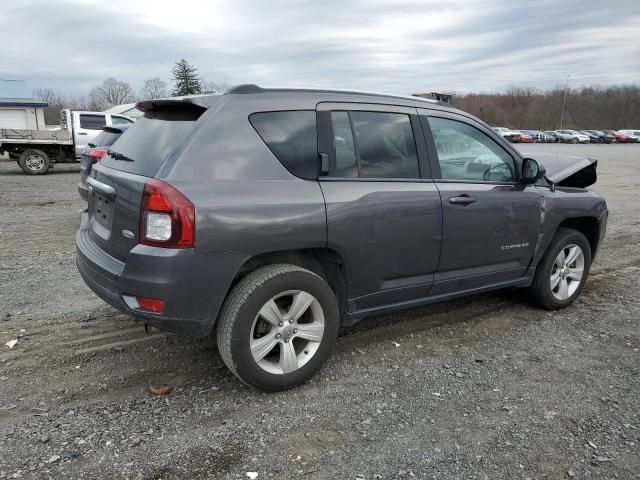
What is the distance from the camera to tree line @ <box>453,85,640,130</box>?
82.9 metres

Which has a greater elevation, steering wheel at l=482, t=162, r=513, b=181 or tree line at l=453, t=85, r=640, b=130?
tree line at l=453, t=85, r=640, b=130

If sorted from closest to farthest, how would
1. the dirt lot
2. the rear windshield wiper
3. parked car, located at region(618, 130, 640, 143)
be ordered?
1. the dirt lot
2. the rear windshield wiper
3. parked car, located at region(618, 130, 640, 143)

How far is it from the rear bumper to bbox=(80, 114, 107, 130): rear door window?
15.4 m

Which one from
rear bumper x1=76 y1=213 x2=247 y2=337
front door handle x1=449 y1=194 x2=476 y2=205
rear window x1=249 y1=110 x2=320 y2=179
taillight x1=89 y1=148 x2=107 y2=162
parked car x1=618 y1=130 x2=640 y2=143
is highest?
parked car x1=618 y1=130 x2=640 y2=143

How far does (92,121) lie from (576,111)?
86.8 meters

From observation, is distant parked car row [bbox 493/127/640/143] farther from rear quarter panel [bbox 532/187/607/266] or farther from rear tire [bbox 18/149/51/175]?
rear quarter panel [bbox 532/187/607/266]

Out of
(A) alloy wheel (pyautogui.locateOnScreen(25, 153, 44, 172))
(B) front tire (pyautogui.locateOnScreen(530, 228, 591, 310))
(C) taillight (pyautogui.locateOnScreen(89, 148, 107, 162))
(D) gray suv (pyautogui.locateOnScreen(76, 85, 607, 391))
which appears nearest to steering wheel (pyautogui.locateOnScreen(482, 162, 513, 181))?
(D) gray suv (pyautogui.locateOnScreen(76, 85, 607, 391))

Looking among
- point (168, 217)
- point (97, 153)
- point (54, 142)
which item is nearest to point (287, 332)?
point (168, 217)

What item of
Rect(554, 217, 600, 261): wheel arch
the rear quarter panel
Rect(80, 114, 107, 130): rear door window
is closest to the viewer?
the rear quarter panel

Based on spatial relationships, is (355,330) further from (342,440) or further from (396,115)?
(396,115)

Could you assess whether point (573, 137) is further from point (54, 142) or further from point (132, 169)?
point (132, 169)

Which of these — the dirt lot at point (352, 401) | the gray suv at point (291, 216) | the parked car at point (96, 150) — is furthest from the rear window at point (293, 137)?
the parked car at point (96, 150)

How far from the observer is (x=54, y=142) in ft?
54.1

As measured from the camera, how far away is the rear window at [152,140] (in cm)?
300
